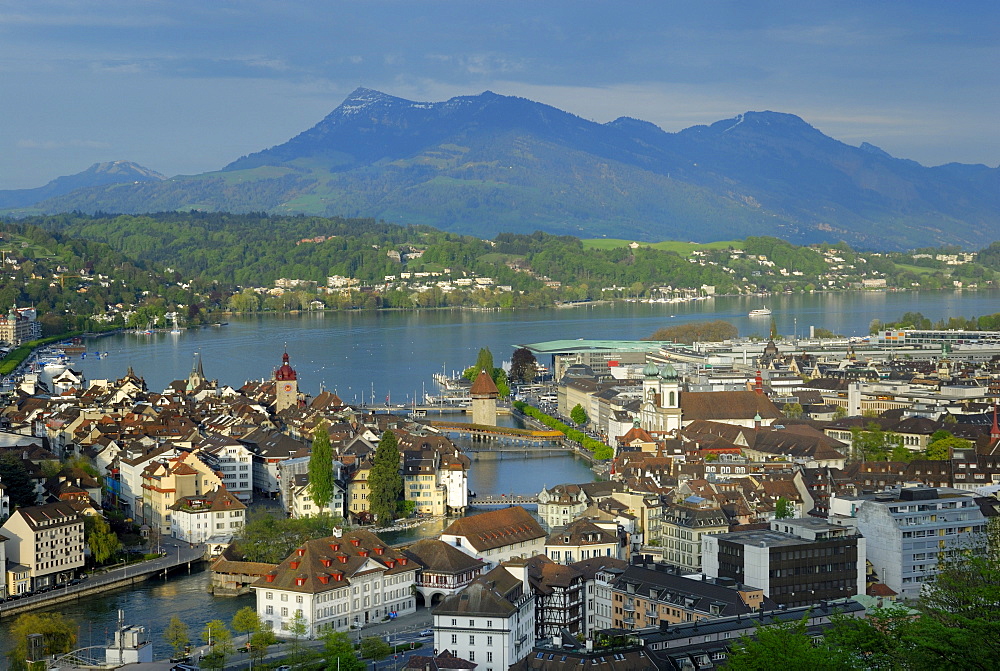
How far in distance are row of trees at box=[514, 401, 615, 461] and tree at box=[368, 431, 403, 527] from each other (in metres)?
6.80

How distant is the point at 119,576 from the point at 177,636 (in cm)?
363

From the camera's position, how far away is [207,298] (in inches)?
3275

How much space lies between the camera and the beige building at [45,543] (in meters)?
17.9

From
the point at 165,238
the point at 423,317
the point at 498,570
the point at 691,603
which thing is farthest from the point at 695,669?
the point at 165,238

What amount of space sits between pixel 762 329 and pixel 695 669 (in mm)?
52944

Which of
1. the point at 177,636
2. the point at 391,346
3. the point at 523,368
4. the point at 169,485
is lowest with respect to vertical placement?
the point at 391,346

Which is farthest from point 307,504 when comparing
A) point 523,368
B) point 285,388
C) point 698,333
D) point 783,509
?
point 698,333

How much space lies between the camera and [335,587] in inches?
633

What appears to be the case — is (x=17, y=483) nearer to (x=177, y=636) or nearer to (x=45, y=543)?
(x=45, y=543)

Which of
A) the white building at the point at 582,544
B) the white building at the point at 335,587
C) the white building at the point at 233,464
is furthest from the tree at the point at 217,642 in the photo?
the white building at the point at 233,464

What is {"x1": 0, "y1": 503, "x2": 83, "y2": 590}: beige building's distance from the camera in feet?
58.7

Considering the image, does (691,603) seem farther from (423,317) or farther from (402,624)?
(423,317)

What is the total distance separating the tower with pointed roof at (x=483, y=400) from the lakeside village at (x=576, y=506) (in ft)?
0.17

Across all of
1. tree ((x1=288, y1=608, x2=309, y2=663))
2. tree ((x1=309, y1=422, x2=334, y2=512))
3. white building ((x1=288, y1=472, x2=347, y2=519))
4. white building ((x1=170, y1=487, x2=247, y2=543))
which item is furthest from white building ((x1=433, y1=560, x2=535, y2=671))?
white building ((x1=288, y1=472, x2=347, y2=519))
